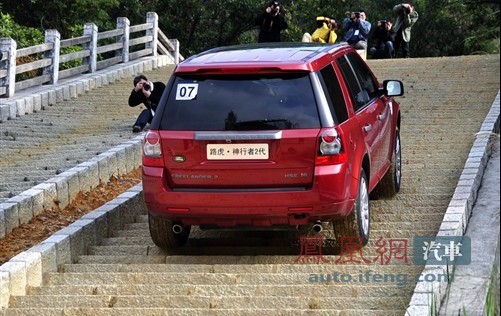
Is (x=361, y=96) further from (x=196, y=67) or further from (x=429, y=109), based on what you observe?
(x=429, y=109)

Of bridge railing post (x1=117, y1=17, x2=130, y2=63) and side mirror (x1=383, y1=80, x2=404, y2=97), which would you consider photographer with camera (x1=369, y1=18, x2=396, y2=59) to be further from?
side mirror (x1=383, y1=80, x2=404, y2=97)

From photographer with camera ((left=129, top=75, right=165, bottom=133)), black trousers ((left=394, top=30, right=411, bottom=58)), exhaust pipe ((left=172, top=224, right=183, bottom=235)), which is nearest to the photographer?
exhaust pipe ((left=172, top=224, right=183, bottom=235))

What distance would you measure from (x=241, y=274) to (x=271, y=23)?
1591 centimetres

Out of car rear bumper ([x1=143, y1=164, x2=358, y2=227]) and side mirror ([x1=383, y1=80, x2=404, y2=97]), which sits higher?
side mirror ([x1=383, y1=80, x2=404, y2=97])

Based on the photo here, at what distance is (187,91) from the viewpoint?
8305 mm

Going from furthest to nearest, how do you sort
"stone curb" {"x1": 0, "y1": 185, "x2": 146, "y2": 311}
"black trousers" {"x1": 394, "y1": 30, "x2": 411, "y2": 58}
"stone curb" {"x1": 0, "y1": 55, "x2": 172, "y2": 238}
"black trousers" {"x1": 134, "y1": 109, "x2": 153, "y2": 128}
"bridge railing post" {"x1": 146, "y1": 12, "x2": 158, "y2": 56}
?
1. "black trousers" {"x1": 394, "y1": 30, "x2": 411, "y2": 58}
2. "bridge railing post" {"x1": 146, "y1": 12, "x2": 158, "y2": 56}
3. "black trousers" {"x1": 134, "y1": 109, "x2": 153, "y2": 128}
4. "stone curb" {"x1": 0, "y1": 55, "x2": 172, "y2": 238}
5. "stone curb" {"x1": 0, "y1": 185, "x2": 146, "y2": 311}

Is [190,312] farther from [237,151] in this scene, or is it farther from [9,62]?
[9,62]

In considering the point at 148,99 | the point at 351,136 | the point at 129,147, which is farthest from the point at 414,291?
the point at 148,99

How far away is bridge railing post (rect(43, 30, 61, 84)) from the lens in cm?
2005

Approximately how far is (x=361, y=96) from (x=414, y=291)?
302 centimetres

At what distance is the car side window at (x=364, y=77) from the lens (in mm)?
9793

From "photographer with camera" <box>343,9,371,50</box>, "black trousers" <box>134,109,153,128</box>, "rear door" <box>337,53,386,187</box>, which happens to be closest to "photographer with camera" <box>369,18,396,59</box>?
"photographer with camera" <box>343,9,371,50</box>

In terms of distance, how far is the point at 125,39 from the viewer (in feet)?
79.4

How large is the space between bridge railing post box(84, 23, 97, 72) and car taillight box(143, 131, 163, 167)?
1407 cm
